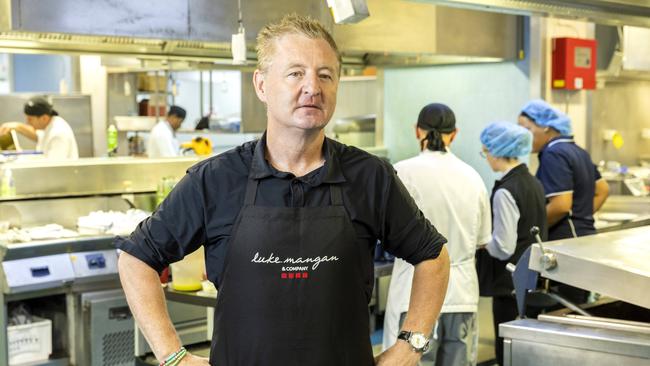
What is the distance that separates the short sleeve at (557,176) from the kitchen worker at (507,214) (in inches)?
12.7

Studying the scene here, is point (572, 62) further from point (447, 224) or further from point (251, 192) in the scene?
point (251, 192)

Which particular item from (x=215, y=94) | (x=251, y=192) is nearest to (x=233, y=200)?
(x=251, y=192)

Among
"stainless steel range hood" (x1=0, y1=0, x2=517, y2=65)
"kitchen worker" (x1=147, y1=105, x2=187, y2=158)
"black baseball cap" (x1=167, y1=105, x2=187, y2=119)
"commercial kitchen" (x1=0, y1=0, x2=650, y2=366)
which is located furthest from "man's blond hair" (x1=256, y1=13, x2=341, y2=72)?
"black baseball cap" (x1=167, y1=105, x2=187, y2=119)

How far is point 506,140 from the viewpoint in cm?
388

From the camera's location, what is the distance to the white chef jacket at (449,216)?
3.27 m

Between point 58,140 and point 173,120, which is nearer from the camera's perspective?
point 58,140

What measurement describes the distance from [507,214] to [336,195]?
211cm

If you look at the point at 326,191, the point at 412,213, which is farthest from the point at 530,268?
the point at 326,191

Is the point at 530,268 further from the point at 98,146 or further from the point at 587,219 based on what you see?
the point at 98,146

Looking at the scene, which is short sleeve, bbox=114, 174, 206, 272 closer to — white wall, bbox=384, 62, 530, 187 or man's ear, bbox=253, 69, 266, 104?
man's ear, bbox=253, 69, 266, 104

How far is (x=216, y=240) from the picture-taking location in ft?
5.78

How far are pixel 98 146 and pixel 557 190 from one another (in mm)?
5204

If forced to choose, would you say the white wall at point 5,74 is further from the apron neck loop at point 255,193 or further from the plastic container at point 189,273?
the apron neck loop at point 255,193

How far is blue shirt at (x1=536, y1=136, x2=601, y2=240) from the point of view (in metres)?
4.23
